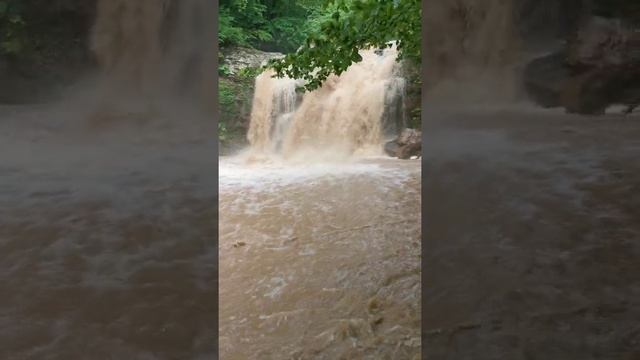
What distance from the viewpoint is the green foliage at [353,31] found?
2.09 m

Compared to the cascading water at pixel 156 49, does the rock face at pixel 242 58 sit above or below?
above

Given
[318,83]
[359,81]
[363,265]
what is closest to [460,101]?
[318,83]

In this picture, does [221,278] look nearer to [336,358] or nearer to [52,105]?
[336,358]

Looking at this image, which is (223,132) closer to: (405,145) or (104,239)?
(405,145)

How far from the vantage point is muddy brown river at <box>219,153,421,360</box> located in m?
2.21

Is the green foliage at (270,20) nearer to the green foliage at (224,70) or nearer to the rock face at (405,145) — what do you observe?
the green foliage at (224,70)

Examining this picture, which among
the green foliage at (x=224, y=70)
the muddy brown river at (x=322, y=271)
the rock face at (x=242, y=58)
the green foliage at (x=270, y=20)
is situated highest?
the green foliage at (x=270, y=20)

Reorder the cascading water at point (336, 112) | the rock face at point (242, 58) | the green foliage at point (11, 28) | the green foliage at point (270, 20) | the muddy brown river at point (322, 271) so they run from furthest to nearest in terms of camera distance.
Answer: the green foliage at point (270, 20), the rock face at point (242, 58), the cascading water at point (336, 112), the muddy brown river at point (322, 271), the green foliage at point (11, 28)

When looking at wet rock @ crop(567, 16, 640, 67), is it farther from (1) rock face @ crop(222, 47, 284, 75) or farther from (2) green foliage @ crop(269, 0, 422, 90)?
(1) rock face @ crop(222, 47, 284, 75)

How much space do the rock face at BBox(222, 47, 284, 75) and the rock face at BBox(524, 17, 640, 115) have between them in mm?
7042

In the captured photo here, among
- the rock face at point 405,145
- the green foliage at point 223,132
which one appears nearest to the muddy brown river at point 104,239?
the rock face at point 405,145

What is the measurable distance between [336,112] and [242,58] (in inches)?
73.3

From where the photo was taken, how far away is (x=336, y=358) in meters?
2.09

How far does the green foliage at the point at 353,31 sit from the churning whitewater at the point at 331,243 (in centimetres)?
104
